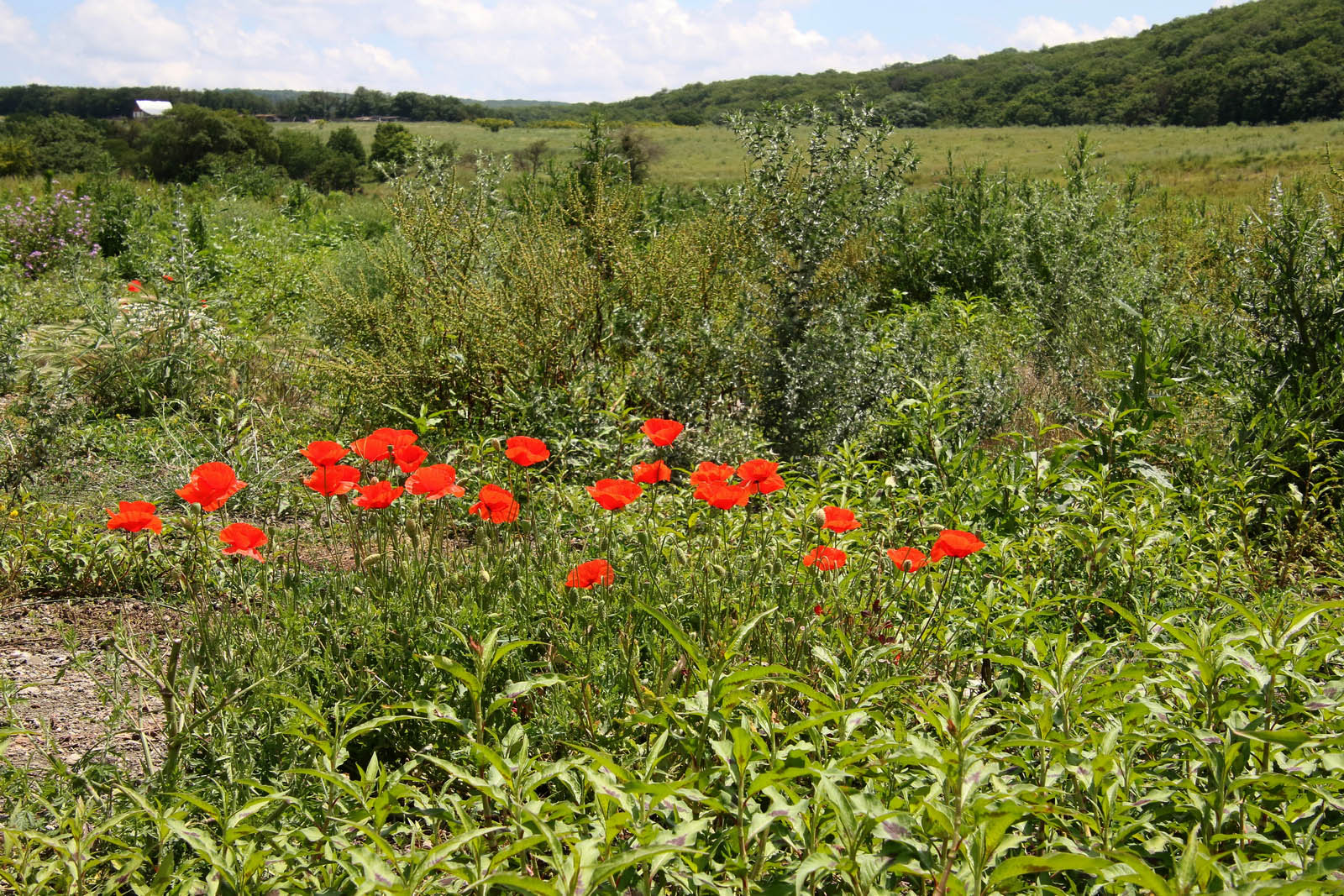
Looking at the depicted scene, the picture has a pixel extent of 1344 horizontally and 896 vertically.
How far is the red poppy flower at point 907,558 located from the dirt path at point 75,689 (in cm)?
168

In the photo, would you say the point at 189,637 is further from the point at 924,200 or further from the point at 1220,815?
the point at 924,200

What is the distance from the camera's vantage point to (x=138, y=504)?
192 centimetres

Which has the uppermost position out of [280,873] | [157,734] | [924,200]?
[924,200]

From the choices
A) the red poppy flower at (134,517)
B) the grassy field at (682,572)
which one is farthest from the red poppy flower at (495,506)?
the red poppy flower at (134,517)

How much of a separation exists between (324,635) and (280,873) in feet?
2.83

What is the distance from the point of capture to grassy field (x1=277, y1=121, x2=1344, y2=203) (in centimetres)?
2695

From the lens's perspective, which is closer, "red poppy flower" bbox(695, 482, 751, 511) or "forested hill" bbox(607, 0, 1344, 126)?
"red poppy flower" bbox(695, 482, 751, 511)

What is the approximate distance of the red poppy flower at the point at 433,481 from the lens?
2.03 m

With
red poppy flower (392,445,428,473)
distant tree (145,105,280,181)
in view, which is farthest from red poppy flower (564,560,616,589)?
distant tree (145,105,280,181)

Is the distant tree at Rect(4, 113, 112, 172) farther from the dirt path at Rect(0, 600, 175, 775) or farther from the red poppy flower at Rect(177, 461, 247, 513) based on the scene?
the red poppy flower at Rect(177, 461, 247, 513)

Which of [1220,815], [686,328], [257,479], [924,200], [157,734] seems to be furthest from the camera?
[924,200]

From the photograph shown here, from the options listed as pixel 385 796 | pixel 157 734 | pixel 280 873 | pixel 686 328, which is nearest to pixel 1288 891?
pixel 385 796

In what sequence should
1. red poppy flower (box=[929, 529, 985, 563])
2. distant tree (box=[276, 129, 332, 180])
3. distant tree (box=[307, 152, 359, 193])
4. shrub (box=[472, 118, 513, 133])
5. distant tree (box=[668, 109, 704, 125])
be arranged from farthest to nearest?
distant tree (box=[668, 109, 704, 125]) → shrub (box=[472, 118, 513, 133]) → distant tree (box=[276, 129, 332, 180]) → distant tree (box=[307, 152, 359, 193]) → red poppy flower (box=[929, 529, 985, 563])

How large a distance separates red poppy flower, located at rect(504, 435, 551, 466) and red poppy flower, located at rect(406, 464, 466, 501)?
16 centimetres
